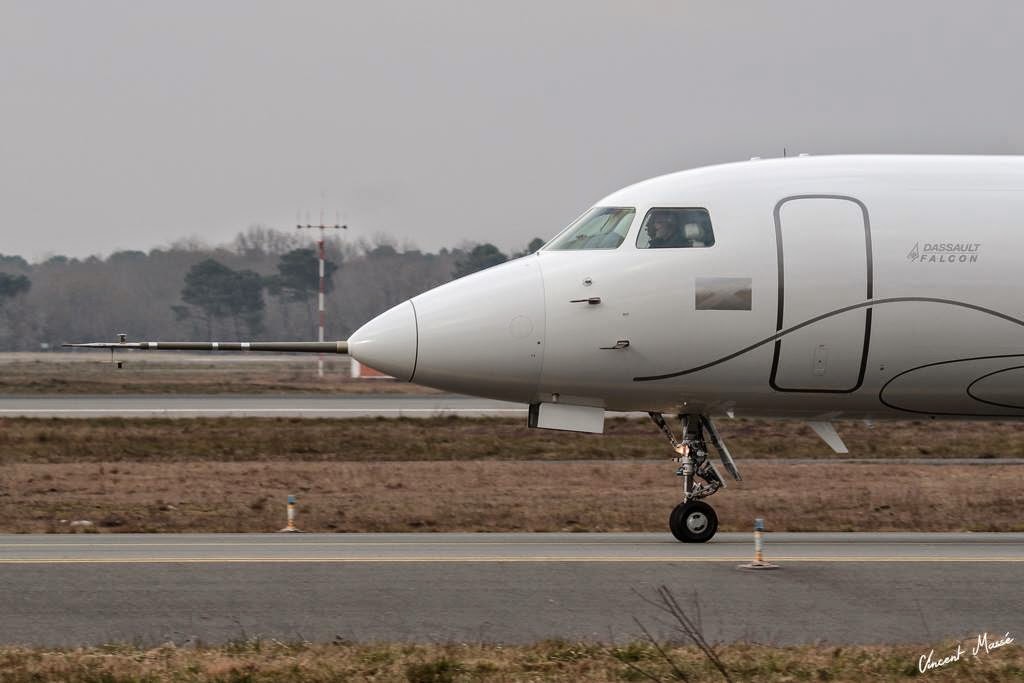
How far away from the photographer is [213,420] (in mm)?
41125

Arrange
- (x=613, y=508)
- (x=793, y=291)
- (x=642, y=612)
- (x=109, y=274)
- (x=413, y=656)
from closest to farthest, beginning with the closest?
(x=413, y=656) → (x=642, y=612) → (x=793, y=291) → (x=613, y=508) → (x=109, y=274)

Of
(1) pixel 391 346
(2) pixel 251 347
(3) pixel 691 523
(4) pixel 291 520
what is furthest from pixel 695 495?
(4) pixel 291 520

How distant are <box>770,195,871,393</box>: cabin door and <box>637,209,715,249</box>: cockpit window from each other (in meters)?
0.82

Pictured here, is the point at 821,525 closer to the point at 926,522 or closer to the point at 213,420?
the point at 926,522

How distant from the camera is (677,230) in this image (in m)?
16.0

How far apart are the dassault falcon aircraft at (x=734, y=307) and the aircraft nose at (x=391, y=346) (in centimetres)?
2

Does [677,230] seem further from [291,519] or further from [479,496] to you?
[479,496]

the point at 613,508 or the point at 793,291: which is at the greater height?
the point at 793,291

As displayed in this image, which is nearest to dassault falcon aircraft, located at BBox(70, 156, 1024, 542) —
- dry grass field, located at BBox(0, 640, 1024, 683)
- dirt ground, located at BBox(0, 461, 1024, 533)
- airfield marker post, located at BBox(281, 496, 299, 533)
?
airfield marker post, located at BBox(281, 496, 299, 533)

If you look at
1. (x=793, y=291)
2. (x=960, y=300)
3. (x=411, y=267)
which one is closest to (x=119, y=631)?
(x=793, y=291)

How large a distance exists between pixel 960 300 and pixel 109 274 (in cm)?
10690

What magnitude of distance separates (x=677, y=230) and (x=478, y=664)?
308 inches

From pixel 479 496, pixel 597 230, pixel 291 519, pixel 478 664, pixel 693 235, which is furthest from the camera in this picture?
pixel 479 496
